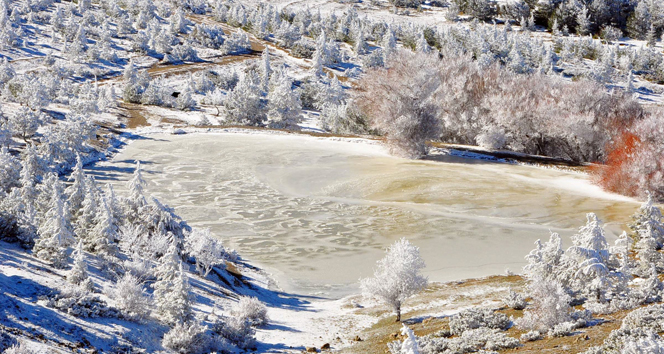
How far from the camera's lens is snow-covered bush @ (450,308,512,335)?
13367mm

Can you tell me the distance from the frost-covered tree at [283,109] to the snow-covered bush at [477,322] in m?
45.8

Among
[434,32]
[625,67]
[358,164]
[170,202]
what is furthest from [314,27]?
[170,202]

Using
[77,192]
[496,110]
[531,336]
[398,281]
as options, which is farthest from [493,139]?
[531,336]

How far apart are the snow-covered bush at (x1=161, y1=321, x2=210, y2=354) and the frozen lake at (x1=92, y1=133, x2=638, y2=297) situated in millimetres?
8256

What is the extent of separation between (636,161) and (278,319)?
1023 inches

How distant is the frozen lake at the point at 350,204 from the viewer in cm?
2380

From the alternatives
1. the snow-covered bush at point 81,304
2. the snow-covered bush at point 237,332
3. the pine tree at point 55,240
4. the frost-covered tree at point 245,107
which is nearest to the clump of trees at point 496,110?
the frost-covered tree at point 245,107

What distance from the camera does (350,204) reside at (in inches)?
1294

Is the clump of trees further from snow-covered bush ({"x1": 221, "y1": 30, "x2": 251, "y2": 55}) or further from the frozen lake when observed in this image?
snow-covered bush ({"x1": 221, "y1": 30, "x2": 251, "y2": 55})

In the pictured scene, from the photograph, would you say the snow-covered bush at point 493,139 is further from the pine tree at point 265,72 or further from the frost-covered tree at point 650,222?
the pine tree at point 265,72

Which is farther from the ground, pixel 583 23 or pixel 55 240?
pixel 583 23

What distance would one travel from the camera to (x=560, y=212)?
3055 centimetres

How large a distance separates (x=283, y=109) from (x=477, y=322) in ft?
153

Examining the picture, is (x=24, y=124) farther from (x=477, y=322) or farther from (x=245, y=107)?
(x=477, y=322)
